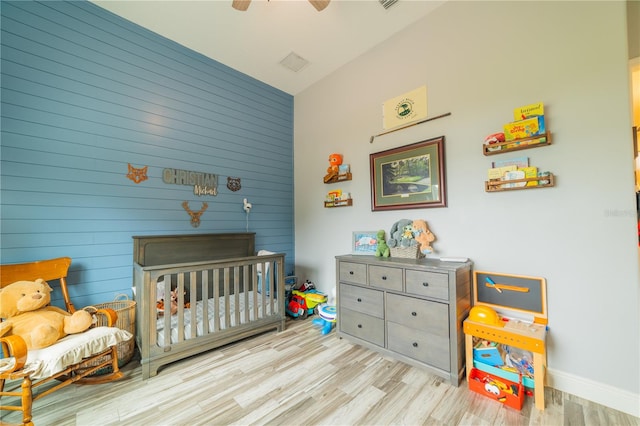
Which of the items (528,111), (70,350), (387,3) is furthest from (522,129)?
(70,350)

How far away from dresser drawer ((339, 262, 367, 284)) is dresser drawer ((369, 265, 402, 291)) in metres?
0.08

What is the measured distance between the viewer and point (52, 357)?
1.48m

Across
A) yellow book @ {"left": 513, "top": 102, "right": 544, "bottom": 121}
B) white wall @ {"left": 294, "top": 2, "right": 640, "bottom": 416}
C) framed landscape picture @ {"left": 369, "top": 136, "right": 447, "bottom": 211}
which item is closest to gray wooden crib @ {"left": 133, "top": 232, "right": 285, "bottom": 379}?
framed landscape picture @ {"left": 369, "top": 136, "right": 447, "bottom": 211}

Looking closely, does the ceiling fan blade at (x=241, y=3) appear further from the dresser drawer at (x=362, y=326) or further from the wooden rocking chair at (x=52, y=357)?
the dresser drawer at (x=362, y=326)

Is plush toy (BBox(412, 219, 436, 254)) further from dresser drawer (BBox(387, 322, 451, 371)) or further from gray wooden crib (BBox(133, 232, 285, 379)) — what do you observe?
gray wooden crib (BBox(133, 232, 285, 379))

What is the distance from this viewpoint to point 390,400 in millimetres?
1630

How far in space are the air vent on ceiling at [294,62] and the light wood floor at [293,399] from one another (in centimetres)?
333

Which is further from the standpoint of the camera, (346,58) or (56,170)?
(346,58)

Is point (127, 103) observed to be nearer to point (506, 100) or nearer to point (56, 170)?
point (56, 170)

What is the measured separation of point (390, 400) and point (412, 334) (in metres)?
0.51

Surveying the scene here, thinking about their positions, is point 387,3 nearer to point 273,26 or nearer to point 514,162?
point 273,26

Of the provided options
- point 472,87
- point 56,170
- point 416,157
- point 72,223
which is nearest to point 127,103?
point 56,170

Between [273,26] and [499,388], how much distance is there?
363 centimetres

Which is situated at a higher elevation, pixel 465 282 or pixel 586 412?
pixel 465 282
